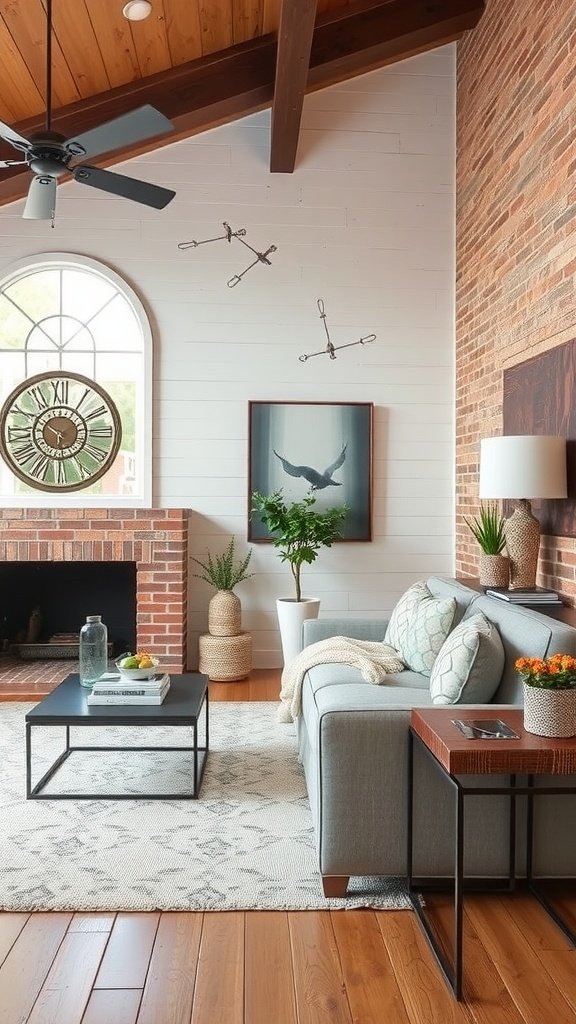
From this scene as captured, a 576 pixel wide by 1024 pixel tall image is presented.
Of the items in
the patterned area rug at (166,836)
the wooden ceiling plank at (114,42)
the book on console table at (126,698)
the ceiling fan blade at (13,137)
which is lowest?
the patterned area rug at (166,836)

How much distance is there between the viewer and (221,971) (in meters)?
2.28

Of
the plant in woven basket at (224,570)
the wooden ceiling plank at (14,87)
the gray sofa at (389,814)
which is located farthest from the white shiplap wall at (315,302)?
the gray sofa at (389,814)

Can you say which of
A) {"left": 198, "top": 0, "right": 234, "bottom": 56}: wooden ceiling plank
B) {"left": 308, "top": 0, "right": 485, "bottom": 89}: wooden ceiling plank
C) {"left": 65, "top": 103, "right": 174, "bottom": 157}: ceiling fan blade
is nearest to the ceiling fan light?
{"left": 198, "top": 0, "right": 234, "bottom": 56}: wooden ceiling plank

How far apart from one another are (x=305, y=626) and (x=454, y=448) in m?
2.36

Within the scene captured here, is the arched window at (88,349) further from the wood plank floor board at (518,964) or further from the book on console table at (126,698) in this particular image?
the wood plank floor board at (518,964)

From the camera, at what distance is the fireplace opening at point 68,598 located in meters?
6.16

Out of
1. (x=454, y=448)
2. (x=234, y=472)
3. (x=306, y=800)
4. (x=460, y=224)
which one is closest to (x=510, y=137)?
(x=460, y=224)

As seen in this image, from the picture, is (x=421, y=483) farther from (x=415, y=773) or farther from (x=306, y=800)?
(x=415, y=773)

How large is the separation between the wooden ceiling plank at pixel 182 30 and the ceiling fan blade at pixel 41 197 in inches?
72.1

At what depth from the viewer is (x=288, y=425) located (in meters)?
6.18

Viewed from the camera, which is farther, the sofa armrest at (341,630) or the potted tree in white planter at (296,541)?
the potted tree in white planter at (296,541)

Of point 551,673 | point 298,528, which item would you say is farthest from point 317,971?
point 298,528

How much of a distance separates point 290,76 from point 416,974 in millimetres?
4427

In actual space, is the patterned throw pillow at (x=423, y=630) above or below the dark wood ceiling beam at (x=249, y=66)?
below
